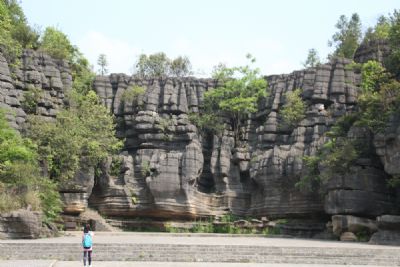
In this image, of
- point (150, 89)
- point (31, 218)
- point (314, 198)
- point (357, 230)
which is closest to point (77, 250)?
point (31, 218)

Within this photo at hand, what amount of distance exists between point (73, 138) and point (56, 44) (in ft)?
29.2

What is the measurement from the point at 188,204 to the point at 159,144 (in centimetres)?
431

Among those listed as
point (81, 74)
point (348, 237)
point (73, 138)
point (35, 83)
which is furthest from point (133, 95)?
point (348, 237)

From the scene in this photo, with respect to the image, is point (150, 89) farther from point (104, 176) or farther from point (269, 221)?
point (269, 221)

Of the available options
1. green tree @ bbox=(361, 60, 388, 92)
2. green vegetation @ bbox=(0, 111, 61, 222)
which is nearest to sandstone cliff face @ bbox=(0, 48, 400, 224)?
green tree @ bbox=(361, 60, 388, 92)

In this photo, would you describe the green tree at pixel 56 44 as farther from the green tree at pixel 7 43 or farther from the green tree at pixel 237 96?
the green tree at pixel 237 96

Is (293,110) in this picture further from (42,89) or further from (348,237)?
(42,89)

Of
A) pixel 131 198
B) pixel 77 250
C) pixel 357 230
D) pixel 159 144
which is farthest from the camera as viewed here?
pixel 159 144

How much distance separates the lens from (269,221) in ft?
93.6

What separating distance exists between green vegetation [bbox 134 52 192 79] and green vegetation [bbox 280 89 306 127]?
428 inches

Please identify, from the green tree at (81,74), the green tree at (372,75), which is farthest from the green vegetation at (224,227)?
the green tree at (81,74)

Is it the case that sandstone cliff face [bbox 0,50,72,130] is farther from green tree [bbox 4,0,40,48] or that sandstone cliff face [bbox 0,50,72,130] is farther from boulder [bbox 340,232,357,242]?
boulder [bbox 340,232,357,242]

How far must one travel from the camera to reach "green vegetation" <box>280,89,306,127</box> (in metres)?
31.1

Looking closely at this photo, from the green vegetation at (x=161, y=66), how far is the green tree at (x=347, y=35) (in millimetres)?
10086
